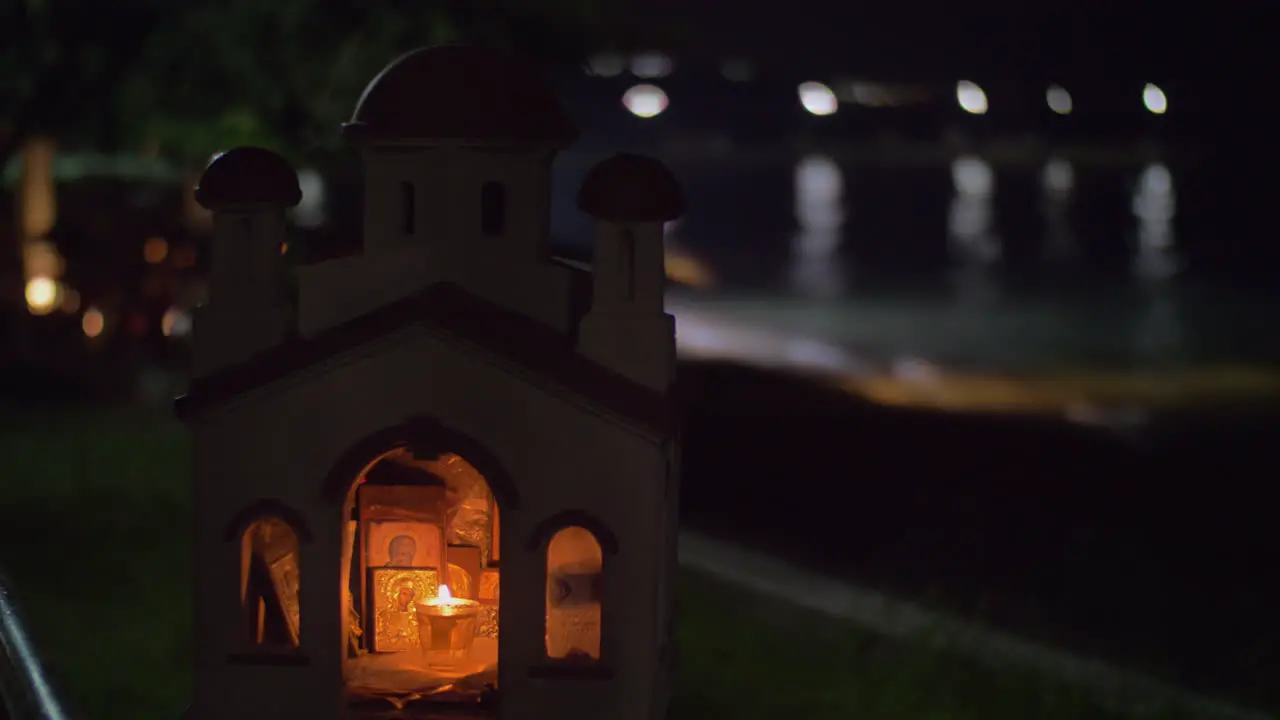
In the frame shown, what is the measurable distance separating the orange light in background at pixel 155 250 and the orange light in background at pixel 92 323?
4.60 ft

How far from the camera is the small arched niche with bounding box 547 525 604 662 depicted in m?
7.52

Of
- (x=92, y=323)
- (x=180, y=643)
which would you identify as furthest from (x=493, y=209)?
(x=92, y=323)

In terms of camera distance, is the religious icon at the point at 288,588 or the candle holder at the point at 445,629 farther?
the candle holder at the point at 445,629

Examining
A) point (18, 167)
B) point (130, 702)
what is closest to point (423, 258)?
point (130, 702)

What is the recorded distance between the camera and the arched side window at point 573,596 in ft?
24.7

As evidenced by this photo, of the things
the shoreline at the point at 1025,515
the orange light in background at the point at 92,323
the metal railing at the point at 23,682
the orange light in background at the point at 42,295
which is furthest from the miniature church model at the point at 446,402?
the orange light in background at the point at 42,295

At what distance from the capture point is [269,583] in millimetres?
7664

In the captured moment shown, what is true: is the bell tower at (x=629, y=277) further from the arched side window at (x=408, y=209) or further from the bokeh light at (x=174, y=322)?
the bokeh light at (x=174, y=322)

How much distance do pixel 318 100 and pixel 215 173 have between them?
34.8 feet

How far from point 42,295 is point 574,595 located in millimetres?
19323

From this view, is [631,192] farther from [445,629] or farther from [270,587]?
[270,587]

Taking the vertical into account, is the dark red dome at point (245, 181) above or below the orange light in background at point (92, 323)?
below

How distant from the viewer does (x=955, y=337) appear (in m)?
33.6

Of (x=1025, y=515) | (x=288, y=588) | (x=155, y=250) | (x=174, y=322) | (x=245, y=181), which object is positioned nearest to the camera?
→ (x=245, y=181)
